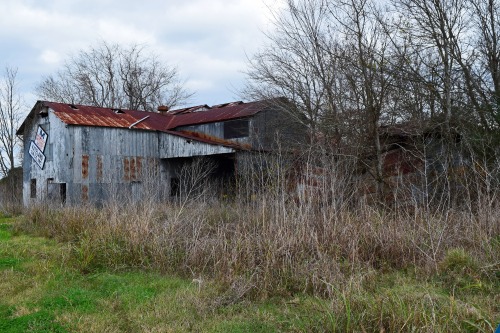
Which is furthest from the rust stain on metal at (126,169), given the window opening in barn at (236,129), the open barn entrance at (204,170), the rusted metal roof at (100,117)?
the window opening in barn at (236,129)

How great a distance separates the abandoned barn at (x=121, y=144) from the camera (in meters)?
20.1

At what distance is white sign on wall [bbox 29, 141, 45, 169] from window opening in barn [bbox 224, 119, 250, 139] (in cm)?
866

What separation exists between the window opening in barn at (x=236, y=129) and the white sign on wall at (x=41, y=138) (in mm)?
8286

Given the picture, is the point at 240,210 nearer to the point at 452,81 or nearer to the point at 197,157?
the point at 452,81

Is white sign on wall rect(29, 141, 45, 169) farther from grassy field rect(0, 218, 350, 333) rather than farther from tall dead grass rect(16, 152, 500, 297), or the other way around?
grassy field rect(0, 218, 350, 333)

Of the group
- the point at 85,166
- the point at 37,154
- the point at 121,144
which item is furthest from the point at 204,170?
the point at 37,154

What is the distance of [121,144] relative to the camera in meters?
21.4

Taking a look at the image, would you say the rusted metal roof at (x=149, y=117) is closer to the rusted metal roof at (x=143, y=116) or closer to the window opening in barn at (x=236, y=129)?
the rusted metal roof at (x=143, y=116)

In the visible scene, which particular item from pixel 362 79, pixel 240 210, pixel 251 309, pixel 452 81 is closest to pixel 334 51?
pixel 362 79

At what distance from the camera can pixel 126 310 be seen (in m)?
5.51

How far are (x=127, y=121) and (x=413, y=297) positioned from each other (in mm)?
19721

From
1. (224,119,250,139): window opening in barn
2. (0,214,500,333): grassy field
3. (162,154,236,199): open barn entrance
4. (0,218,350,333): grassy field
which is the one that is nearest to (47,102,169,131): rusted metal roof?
(162,154,236,199): open barn entrance

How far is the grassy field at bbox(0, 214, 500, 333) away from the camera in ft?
13.7

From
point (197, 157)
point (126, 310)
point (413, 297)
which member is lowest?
point (126, 310)
